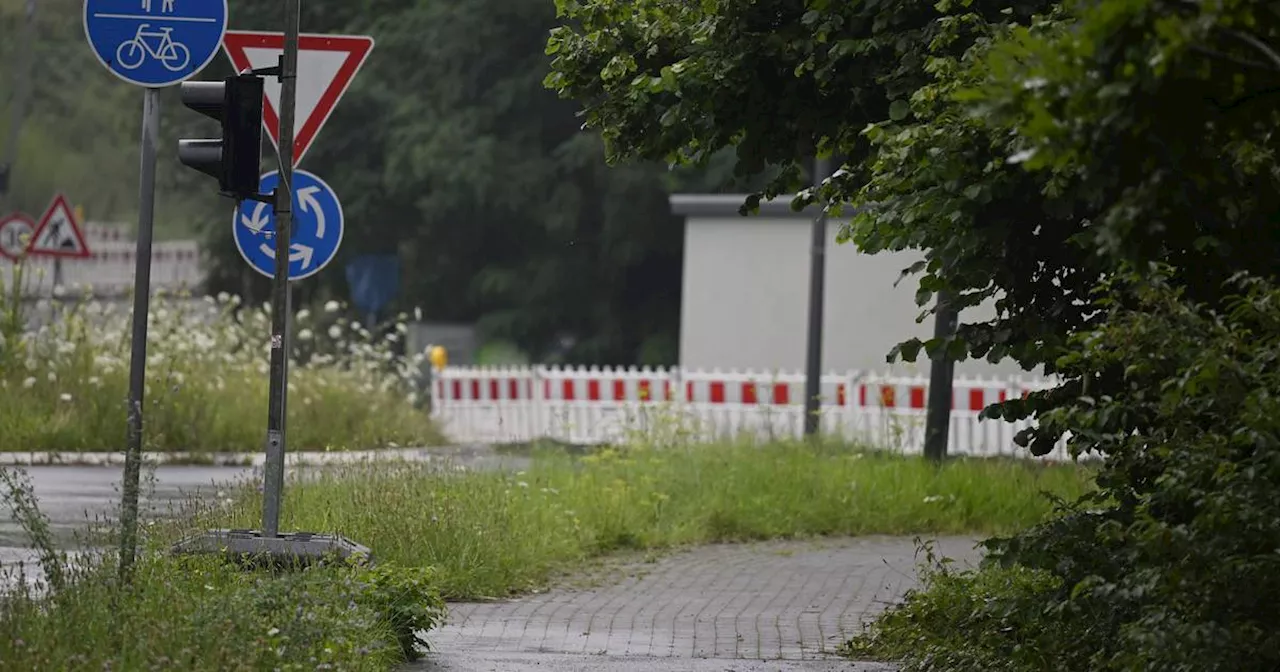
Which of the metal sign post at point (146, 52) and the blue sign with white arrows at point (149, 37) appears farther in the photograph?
the blue sign with white arrows at point (149, 37)

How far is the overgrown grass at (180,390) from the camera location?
68.7 ft

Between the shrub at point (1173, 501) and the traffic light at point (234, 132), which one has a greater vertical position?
the traffic light at point (234, 132)

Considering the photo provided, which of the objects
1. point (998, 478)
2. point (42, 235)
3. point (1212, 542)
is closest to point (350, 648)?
point (1212, 542)

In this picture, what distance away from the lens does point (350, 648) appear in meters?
7.97

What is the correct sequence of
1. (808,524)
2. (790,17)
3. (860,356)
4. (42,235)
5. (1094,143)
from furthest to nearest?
(42,235)
(860,356)
(808,524)
(790,17)
(1094,143)

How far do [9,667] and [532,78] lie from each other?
3800 cm

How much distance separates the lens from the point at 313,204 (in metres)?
11.3

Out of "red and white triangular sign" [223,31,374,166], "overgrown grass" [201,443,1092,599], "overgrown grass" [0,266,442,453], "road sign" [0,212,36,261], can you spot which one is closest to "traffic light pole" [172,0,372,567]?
"red and white triangular sign" [223,31,374,166]

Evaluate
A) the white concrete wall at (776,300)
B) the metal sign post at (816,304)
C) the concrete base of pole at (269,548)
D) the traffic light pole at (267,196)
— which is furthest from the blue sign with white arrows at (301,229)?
the white concrete wall at (776,300)

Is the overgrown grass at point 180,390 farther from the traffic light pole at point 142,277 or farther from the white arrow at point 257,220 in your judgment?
the traffic light pole at point 142,277

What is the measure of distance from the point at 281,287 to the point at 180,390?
36.0ft

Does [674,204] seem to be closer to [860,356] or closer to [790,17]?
[860,356]

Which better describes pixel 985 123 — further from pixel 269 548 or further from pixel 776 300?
pixel 776 300

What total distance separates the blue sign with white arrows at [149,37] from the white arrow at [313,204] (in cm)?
203
